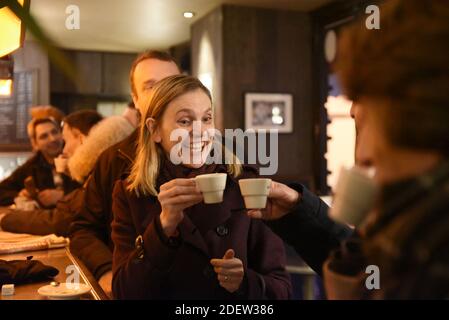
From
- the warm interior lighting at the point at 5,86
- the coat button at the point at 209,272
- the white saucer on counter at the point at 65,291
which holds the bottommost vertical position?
the white saucer on counter at the point at 65,291

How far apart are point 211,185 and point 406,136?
1.68 feet

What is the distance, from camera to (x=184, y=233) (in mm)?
1066

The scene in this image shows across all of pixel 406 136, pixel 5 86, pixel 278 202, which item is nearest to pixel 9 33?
pixel 5 86

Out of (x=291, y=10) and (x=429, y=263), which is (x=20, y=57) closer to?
(x=291, y=10)

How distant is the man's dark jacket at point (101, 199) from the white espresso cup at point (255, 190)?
68cm

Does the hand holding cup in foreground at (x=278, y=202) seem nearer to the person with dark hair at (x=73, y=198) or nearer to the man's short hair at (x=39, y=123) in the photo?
the person with dark hair at (x=73, y=198)

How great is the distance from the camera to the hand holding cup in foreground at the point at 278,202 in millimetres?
997

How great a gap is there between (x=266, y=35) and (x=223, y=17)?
1.38 ft

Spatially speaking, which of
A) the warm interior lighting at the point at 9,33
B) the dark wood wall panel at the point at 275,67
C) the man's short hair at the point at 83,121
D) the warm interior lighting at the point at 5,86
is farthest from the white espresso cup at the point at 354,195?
the dark wood wall panel at the point at 275,67

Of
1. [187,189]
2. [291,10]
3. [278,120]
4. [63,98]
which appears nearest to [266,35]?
[291,10]

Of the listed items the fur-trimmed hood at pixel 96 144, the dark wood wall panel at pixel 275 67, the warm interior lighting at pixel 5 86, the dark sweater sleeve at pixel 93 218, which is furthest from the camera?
the dark wood wall panel at pixel 275 67

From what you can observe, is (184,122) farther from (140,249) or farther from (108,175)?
(108,175)

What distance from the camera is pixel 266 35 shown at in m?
4.25
